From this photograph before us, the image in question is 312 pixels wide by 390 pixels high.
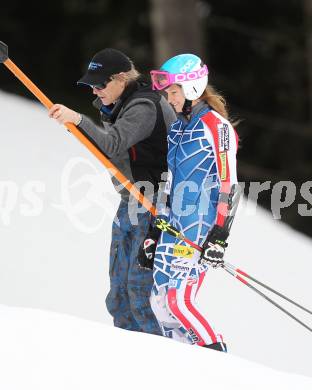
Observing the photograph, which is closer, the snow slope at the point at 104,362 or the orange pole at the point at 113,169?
the snow slope at the point at 104,362

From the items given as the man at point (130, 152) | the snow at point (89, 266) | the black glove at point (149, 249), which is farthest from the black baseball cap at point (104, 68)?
the snow at point (89, 266)

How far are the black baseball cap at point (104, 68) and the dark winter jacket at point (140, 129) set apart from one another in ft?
0.39

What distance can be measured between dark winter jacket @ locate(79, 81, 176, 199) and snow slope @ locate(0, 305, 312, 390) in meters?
0.88

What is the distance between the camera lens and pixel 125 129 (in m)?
4.40

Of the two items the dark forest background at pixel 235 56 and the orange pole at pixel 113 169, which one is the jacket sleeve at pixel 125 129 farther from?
the dark forest background at pixel 235 56

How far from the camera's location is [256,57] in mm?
16359

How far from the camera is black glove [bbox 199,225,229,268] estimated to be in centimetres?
423

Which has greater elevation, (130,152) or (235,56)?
(235,56)

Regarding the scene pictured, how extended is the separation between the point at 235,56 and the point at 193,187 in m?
12.6

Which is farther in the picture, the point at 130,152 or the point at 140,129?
the point at 130,152

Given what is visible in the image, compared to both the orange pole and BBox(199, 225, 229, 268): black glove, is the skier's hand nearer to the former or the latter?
the orange pole

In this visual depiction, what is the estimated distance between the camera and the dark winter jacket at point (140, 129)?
175 inches

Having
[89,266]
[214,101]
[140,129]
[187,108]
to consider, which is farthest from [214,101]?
[89,266]

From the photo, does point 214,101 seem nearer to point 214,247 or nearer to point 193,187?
point 193,187
